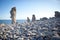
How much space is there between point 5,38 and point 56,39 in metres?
Result: 3.23

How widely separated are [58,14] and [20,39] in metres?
13.9

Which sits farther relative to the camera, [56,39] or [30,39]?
[30,39]

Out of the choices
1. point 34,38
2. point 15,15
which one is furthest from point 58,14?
point 34,38

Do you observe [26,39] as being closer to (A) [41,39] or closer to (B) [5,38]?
(A) [41,39]

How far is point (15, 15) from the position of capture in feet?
63.5

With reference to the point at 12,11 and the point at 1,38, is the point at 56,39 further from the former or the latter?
the point at 12,11

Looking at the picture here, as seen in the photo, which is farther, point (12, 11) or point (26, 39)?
point (12, 11)

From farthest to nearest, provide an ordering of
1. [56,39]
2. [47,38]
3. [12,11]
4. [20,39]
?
1. [12,11]
2. [20,39]
3. [47,38]
4. [56,39]

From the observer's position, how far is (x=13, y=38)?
5.66 m

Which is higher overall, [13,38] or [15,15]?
[15,15]

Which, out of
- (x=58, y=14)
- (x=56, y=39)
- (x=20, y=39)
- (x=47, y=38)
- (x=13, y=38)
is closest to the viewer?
(x=56, y=39)

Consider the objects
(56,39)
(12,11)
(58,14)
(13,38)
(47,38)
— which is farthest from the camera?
(12,11)

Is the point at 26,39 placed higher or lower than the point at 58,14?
lower

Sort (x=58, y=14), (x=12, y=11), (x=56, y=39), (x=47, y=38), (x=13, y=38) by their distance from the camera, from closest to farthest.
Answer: (x=56, y=39) → (x=47, y=38) → (x=13, y=38) → (x=58, y=14) → (x=12, y=11)
